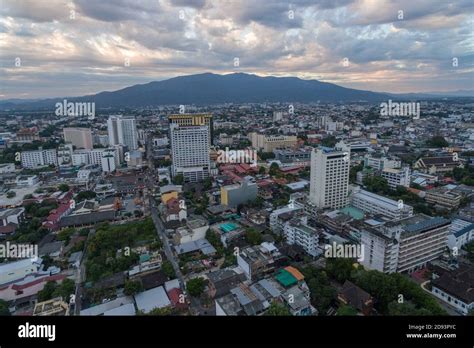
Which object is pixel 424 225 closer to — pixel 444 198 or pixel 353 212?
pixel 353 212

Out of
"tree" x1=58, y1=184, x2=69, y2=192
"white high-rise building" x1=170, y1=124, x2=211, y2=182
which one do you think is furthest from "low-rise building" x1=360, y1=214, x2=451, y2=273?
"tree" x1=58, y1=184, x2=69, y2=192

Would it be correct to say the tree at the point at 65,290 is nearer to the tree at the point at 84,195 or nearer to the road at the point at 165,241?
the road at the point at 165,241

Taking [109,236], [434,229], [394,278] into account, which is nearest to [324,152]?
[434,229]

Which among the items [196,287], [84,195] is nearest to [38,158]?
[84,195]

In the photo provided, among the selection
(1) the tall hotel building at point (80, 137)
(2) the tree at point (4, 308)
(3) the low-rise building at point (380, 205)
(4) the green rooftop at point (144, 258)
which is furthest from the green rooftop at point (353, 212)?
(1) the tall hotel building at point (80, 137)

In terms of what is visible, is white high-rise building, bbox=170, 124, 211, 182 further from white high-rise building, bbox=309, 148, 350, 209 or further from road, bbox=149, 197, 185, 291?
white high-rise building, bbox=309, 148, 350, 209
